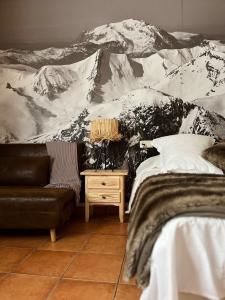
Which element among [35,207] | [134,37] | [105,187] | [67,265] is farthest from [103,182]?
[134,37]

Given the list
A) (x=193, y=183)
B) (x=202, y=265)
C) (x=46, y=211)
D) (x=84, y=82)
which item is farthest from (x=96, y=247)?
(x=84, y=82)

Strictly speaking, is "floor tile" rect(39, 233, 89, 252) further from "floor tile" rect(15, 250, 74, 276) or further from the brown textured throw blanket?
the brown textured throw blanket

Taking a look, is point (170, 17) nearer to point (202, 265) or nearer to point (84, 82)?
point (84, 82)

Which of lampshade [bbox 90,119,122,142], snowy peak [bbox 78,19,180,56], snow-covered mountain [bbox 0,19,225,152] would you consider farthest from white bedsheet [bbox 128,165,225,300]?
snowy peak [bbox 78,19,180,56]

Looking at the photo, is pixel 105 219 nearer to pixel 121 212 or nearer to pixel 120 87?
pixel 121 212

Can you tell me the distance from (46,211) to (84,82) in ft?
6.09

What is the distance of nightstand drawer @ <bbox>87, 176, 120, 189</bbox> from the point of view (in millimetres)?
3275

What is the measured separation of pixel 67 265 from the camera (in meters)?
2.26

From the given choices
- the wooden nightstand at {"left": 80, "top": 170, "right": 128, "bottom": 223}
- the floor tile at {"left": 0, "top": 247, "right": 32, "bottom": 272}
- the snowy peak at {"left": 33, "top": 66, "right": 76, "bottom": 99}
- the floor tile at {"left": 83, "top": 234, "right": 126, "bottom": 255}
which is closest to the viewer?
the floor tile at {"left": 0, "top": 247, "right": 32, "bottom": 272}

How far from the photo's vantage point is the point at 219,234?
1391 mm

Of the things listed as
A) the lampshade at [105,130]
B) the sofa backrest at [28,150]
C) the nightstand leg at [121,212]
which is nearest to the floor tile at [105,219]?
the nightstand leg at [121,212]

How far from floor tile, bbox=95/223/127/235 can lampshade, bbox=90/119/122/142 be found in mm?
977

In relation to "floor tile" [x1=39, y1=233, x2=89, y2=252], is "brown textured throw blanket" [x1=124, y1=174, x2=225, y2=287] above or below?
above

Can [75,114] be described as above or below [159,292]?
above
